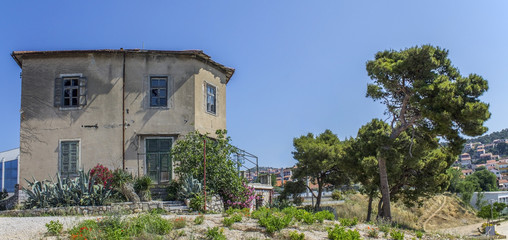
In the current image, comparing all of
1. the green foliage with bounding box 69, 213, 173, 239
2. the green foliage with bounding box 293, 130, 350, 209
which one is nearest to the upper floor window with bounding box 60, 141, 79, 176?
the green foliage with bounding box 69, 213, 173, 239

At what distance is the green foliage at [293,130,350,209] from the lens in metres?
28.6

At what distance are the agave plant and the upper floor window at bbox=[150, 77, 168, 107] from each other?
441 cm

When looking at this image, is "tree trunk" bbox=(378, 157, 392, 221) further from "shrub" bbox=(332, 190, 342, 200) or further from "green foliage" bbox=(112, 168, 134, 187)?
"shrub" bbox=(332, 190, 342, 200)

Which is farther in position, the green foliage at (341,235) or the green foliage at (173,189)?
the green foliage at (173,189)

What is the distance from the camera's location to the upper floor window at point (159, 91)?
63.4 feet

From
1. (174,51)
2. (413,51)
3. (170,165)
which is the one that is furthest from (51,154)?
(413,51)

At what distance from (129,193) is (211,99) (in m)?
6.50

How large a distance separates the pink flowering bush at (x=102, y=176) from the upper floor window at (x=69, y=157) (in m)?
2.27

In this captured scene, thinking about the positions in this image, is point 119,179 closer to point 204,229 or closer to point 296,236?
point 204,229

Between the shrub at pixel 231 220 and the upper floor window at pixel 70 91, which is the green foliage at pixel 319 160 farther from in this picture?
the shrub at pixel 231 220

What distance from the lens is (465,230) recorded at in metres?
31.1

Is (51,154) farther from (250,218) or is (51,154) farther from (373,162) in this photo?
(373,162)

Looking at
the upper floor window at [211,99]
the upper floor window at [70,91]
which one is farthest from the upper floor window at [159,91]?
the upper floor window at [70,91]

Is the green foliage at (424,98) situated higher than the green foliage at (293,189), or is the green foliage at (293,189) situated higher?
the green foliage at (424,98)
